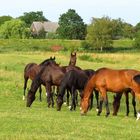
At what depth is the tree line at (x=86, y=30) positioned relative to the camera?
277 feet

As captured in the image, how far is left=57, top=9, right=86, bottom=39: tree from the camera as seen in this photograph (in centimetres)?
10936

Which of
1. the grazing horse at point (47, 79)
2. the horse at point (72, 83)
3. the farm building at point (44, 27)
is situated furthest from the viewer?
the farm building at point (44, 27)

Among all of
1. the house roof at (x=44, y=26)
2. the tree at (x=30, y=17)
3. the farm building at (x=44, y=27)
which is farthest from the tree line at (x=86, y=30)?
the tree at (x=30, y=17)

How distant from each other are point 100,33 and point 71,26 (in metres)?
24.1

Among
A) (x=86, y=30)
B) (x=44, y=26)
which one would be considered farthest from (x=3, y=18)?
(x=86, y=30)

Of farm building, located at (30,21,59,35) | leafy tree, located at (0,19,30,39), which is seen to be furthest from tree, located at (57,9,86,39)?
farm building, located at (30,21,59,35)

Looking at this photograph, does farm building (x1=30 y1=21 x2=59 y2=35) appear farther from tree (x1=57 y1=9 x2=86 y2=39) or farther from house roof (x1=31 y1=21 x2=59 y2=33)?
tree (x1=57 y1=9 x2=86 y2=39)

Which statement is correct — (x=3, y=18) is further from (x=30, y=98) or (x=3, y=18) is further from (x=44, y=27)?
(x=30, y=98)

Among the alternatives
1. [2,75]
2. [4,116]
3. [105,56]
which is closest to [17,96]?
[2,75]

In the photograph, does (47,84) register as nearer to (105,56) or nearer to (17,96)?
(17,96)

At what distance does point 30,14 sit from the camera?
158 meters

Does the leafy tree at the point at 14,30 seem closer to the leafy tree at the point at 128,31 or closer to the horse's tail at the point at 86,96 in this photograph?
the leafy tree at the point at 128,31

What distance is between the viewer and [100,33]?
283 feet

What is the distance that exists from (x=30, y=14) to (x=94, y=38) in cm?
7701
